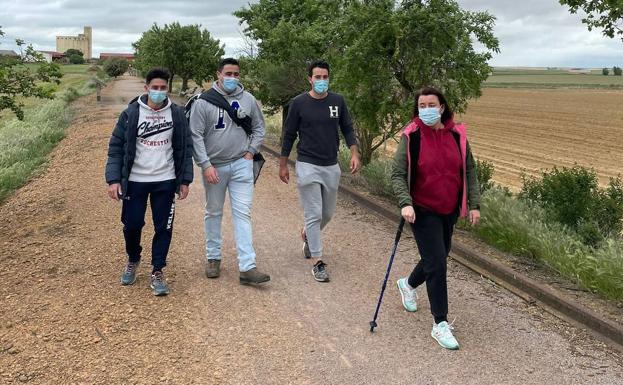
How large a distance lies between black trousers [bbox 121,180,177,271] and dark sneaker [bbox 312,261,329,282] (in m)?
1.39

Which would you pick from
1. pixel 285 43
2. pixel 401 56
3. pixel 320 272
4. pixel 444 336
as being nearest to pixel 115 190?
pixel 320 272

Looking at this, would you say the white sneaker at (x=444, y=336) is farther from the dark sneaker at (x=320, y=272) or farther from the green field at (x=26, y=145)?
the green field at (x=26, y=145)

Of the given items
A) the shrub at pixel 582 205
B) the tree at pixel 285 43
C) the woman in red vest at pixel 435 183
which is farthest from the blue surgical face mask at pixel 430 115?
the tree at pixel 285 43

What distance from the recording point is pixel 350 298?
5.20 metres

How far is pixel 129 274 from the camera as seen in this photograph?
5.34 metres

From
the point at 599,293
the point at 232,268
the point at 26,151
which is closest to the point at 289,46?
the point at 26,151

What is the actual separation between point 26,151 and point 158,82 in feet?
38.4

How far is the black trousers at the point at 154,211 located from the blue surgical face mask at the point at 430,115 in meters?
2.16

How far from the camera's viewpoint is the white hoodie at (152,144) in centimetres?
493

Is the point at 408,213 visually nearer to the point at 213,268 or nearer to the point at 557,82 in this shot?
the point at 213,268

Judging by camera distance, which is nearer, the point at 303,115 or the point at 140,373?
the point at 140,373

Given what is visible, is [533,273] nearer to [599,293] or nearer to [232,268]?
[599,293]

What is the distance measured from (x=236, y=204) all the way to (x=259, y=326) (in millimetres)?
1360

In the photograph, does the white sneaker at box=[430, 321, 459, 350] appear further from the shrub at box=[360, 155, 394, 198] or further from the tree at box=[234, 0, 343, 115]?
the tree at box=[234, 0, 343, 115]
